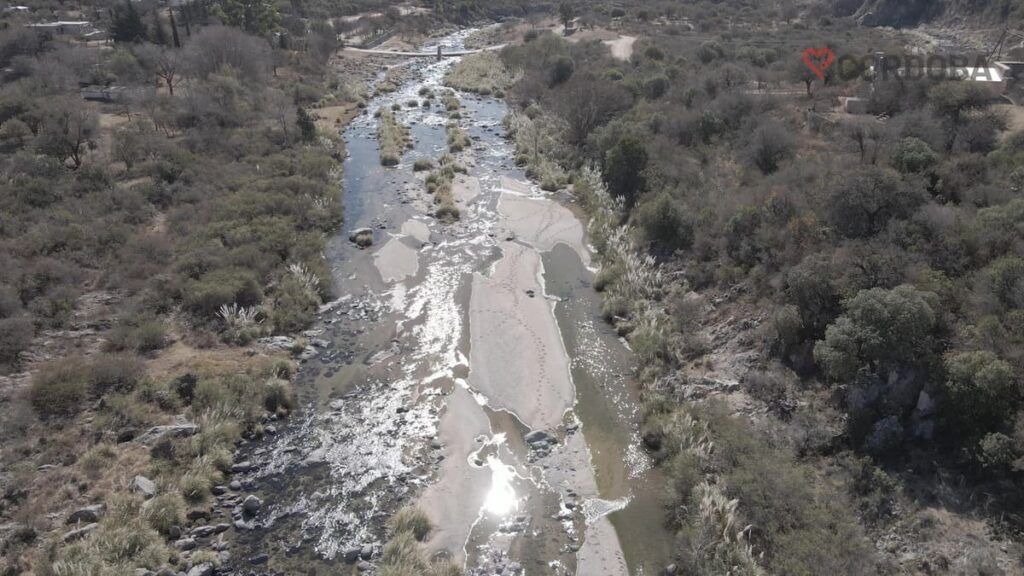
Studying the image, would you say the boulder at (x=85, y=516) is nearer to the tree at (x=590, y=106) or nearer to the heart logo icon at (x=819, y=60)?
the tree at (x=590, y=106)

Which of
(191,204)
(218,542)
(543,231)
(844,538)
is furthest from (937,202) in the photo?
(191,204)

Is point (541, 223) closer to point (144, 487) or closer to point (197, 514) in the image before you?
point (197, 514)

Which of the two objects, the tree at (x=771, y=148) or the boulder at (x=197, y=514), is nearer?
the boulder at (x=197, y=514)

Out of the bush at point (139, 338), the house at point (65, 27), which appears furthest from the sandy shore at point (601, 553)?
the house at point (65, 27)

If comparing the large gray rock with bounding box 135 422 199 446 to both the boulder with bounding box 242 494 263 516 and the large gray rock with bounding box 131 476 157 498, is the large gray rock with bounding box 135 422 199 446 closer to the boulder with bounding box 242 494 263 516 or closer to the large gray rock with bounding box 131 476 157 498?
the large gray rock with bounding box 131 476 157 498

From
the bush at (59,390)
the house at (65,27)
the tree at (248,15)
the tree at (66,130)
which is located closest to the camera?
the bush at (59,390)

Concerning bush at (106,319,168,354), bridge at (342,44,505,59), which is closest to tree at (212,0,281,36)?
bridge at (342,44,505,59)
